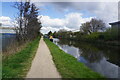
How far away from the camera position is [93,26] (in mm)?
58938

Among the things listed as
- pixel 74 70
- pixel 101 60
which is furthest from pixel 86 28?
pixel 74 70

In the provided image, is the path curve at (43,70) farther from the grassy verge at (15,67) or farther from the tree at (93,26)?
the tree at (93,26)

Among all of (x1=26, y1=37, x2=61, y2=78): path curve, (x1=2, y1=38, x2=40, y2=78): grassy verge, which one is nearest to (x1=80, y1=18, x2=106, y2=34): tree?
(x1=2, y1=38, x2=40, y2=78): grassy verge

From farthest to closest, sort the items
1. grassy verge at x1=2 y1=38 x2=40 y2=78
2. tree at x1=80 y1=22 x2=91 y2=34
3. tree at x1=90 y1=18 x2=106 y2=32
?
1. tree at x1=80 y1=22 x2=91 y2=34
2. tree at x1=90 y1=18 x2=106 y2=32
3. grassy verge at x1=2 y1=38 x2=40 y2=78

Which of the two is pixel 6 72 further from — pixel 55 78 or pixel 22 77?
pixel 55 78

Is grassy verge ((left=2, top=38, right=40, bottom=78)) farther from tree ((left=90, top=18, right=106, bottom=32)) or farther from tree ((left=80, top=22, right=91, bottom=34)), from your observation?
tree ((left=90, top=18, right=106, bottom=32))

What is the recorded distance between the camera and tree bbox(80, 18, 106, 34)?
188ft

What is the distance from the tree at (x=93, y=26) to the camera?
188 feet

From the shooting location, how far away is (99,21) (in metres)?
58.2

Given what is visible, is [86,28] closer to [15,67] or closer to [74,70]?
[74,70]

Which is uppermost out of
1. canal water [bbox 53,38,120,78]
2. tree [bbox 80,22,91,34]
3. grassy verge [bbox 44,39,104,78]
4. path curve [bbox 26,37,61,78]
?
tree [bbox 80,22,91,34]

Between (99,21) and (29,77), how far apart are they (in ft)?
185

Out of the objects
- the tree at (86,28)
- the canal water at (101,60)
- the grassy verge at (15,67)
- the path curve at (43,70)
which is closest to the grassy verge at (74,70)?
the path curve at (43,70)

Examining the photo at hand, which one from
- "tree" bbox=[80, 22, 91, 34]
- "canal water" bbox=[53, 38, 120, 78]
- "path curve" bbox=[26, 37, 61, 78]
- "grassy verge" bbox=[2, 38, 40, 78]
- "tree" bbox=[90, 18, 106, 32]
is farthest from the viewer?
"tree" bbox=[80, 22, 91, 34]
